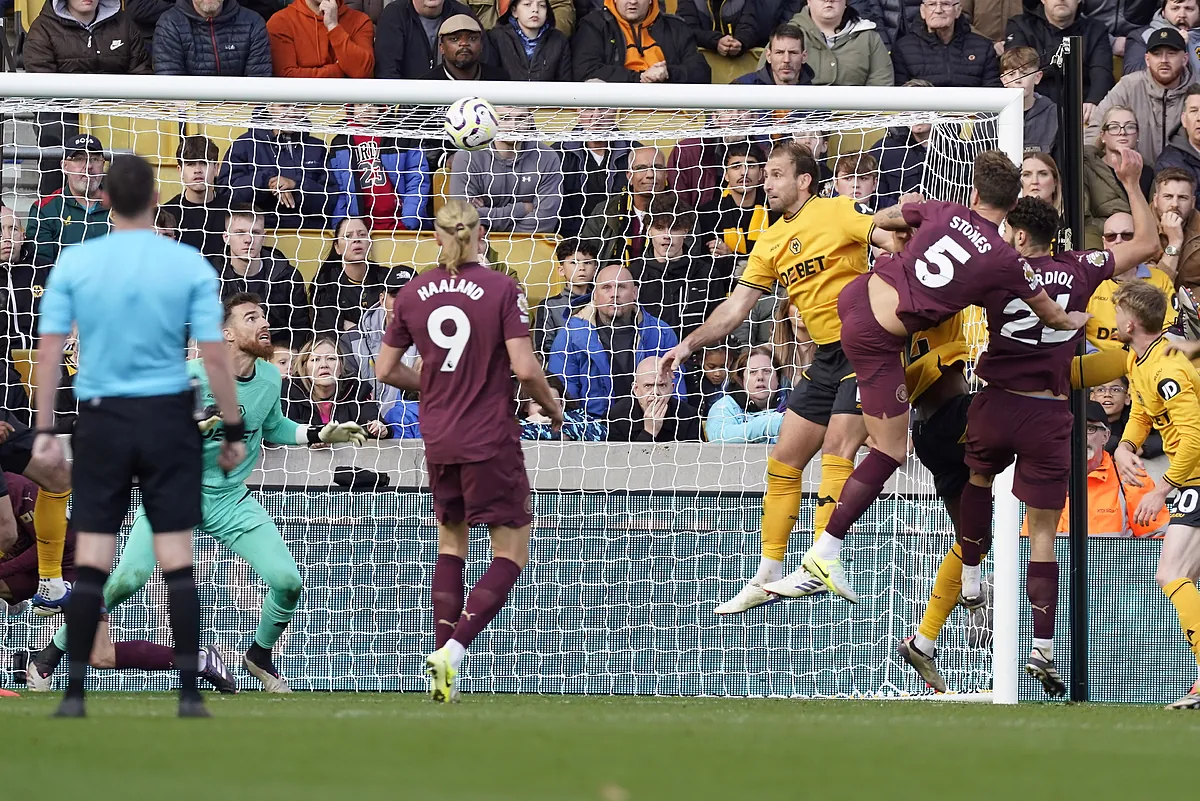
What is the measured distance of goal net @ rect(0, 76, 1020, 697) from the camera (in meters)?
10.1

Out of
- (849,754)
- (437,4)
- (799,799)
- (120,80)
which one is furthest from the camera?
(437,4)

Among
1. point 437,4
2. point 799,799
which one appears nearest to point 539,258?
point 437,4

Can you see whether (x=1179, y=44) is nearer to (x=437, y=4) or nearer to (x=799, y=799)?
(x=437, y=4)

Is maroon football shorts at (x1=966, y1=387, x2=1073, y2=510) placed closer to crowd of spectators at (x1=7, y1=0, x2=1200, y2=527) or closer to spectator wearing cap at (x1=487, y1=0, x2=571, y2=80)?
crowd of spectators at (x1=7, y1=0, x2=1200, y2=527)

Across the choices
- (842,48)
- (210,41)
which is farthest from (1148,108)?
(210,41)

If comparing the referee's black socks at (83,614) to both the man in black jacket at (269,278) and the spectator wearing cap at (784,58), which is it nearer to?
the man in black jacket at (269,278)

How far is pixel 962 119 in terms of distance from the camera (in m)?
9.73

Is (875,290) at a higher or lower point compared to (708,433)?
higher

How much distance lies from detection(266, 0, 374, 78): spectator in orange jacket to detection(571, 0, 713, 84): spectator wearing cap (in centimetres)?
166

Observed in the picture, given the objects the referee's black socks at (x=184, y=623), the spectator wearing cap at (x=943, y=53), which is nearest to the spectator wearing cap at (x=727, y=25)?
the spectator wearing cap at (x=943, y=53)

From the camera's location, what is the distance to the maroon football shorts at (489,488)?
7539mm

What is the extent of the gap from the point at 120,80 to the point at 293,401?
250cm

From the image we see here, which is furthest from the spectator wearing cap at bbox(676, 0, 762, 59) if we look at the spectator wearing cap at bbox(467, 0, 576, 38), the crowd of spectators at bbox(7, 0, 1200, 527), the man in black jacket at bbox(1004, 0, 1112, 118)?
the man in black jacket at bbox(1004, 0, 1112, 118)

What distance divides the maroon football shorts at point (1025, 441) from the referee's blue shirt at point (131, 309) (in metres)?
4.16
